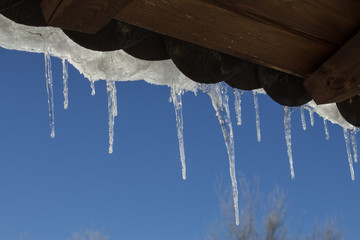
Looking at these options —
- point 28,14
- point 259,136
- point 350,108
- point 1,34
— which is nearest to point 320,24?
point 350,108

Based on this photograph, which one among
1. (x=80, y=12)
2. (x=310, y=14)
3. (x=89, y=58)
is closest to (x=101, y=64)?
(x=89, y=58)

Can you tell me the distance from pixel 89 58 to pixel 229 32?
538 mm

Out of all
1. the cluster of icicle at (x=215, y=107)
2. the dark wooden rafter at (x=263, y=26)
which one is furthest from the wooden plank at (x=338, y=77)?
the cluster of icicle at (x=215, y=107)

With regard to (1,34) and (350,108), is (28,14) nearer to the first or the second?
(1,34)

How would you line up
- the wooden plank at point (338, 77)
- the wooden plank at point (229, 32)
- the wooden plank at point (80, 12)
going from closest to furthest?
1. the wooden plank at point (80, 12)
2. the wooden plank at point (229, 32)
3. the wooden plank at point (338, 77)

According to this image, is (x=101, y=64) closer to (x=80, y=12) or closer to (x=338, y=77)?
(x=80, y=12)

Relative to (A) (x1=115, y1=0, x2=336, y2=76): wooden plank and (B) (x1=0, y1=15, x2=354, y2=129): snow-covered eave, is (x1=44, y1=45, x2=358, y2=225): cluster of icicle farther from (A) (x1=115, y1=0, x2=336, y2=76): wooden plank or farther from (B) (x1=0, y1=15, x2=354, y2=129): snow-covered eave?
(A) (x1=115, y1=0, x2=336, y2=76): wooden plank

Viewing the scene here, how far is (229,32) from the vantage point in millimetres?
996

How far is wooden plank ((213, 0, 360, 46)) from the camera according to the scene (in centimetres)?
94

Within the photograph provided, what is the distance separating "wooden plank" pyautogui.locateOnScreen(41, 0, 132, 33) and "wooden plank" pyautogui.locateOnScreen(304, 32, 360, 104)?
2.20 ft

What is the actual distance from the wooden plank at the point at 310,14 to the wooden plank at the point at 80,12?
262 mm

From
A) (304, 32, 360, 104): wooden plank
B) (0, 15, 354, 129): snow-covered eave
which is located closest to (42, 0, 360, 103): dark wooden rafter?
(304, 32, 360, 104): wooden plank

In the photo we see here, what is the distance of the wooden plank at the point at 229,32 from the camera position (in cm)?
89

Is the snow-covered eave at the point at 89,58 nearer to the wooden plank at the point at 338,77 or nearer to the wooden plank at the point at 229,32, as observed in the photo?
the wooden plank at the point at 229,32
